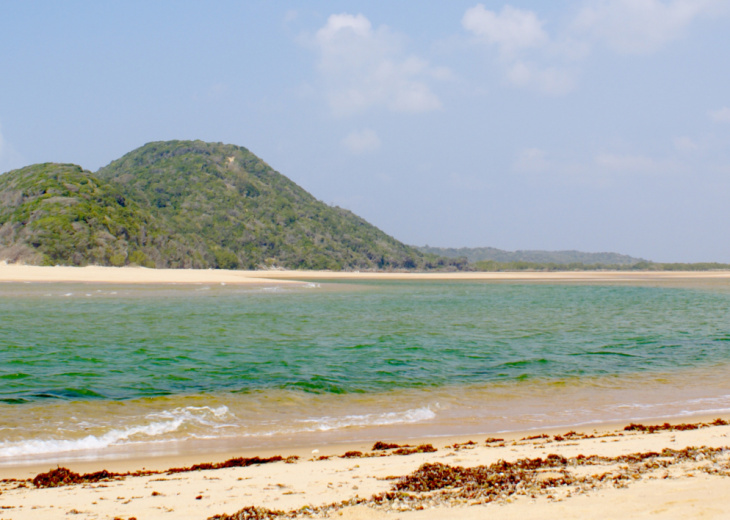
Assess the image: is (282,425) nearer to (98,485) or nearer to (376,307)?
(98,485)

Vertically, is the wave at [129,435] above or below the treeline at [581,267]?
below

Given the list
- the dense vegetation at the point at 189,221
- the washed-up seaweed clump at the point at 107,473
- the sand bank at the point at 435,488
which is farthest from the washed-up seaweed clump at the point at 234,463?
the dense vegetation at the point at 189,221

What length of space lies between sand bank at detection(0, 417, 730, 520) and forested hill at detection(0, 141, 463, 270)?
68.7 meters

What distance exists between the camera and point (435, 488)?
5.12m

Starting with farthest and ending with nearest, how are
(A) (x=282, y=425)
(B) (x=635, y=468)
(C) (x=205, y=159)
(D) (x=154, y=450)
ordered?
1. (C) (x=205, y=159)
2. (A) (x=282, y=425)
3. (D) (x=154, y=450)
4. (B) (x=635, y=468)

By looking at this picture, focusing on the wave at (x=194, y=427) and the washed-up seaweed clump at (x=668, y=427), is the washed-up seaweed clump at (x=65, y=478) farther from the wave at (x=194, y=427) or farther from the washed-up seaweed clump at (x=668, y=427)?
the washed-up seaweed clump at (x=668, y=427)

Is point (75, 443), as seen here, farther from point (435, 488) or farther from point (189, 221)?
point (189, 221)

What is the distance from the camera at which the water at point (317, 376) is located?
8781mm

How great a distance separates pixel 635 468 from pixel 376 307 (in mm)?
24651

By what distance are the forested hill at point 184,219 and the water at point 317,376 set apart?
176 feet

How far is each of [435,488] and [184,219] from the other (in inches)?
4544

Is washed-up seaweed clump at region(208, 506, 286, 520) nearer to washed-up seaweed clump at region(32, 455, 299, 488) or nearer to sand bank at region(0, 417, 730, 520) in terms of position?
sand bank at region(0, 417, 730, 520)

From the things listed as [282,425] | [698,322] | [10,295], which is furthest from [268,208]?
[282,425]

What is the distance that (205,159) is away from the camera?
13912 cm
